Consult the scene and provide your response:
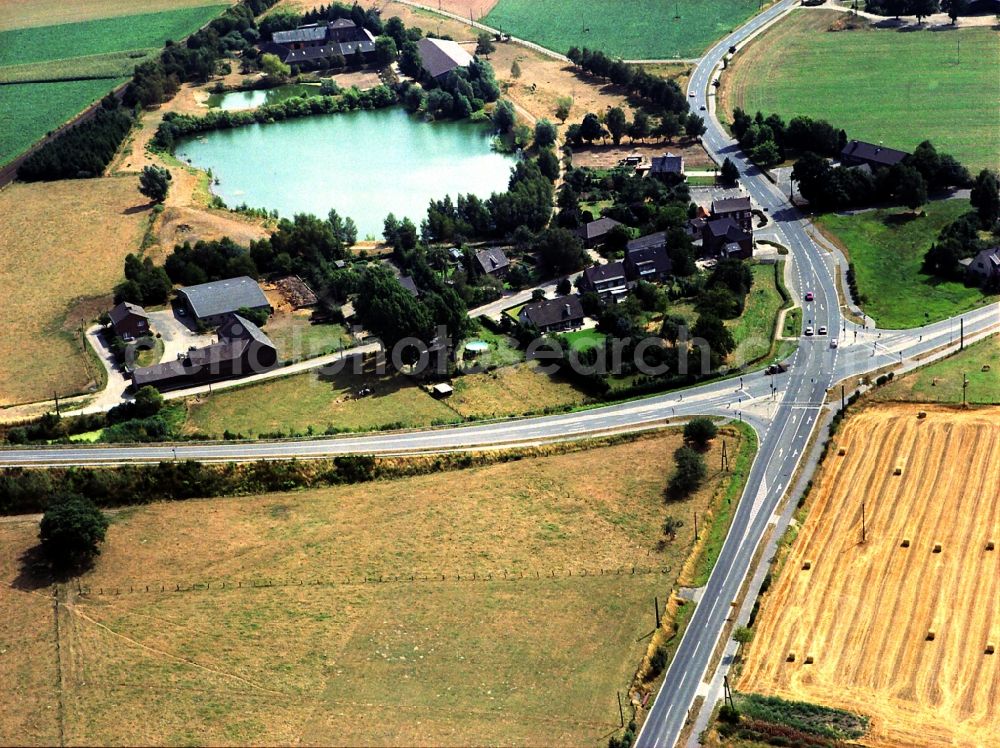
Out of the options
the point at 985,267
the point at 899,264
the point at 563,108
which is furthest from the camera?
the point at 563,108

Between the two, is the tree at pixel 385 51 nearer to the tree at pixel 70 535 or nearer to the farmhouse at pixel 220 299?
the farmhouse at pixel 220 299

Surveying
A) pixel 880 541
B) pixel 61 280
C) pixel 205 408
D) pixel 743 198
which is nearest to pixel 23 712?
pixel 205 408

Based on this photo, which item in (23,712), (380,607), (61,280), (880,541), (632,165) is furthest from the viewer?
(632,165)

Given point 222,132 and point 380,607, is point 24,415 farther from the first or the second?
point 222,132

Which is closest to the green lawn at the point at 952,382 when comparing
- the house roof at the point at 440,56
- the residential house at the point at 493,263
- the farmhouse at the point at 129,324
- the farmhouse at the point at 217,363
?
the residential house at the point at 493,263

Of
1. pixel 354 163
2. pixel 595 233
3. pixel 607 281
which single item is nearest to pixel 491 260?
pixel 595 233

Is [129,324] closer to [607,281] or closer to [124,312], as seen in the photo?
[124,312]

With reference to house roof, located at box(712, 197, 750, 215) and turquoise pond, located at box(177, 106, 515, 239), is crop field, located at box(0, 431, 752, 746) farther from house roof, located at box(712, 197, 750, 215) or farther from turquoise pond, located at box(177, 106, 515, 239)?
turquoise pond, located at box(177, 106, 515, 239)
